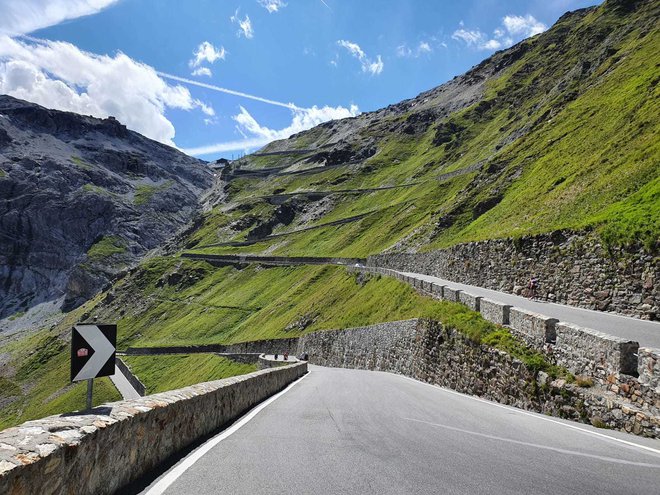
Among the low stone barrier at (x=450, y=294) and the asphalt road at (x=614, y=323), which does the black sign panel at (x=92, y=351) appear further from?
the low stone barrier at (x=450, y=294)

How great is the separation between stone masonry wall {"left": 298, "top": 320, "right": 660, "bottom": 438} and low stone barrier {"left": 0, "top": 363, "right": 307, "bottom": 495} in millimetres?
9494

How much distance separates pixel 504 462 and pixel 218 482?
4343mm

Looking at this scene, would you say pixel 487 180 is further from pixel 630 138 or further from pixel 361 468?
pixel 361 468

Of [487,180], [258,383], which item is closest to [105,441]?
[258,383]

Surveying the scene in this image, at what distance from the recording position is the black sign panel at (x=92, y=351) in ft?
22.4

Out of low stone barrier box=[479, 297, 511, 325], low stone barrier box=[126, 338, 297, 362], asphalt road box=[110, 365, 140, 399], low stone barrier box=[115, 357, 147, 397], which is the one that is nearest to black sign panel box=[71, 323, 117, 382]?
low stone barrier box=[479, 297, 511, 325]

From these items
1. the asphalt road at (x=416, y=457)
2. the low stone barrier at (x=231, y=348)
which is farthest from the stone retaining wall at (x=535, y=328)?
the low stone barrier at (x=231, y=348)

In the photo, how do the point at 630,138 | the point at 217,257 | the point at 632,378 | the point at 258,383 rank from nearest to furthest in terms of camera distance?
the point at 632,378 → the point at 258,383 → the point at 630,138 → the point at 217,257

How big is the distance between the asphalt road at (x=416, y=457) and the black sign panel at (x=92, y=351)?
185cm

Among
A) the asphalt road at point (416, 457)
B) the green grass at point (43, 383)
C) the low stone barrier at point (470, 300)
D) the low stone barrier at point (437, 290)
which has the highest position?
the low stone barrier at point (437, 290)

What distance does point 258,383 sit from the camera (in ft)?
50.9

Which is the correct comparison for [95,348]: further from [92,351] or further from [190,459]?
[190,459]

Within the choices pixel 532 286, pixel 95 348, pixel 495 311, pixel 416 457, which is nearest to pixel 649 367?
pixel 416 457

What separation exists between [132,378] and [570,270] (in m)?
74.5
